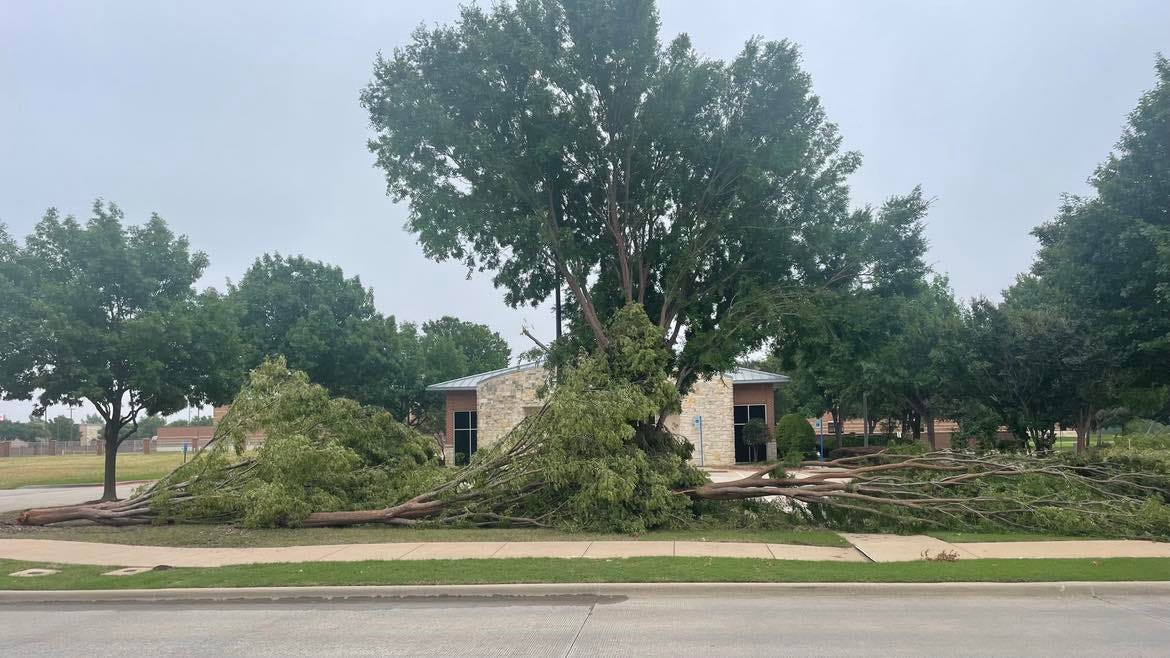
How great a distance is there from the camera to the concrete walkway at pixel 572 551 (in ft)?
37.4

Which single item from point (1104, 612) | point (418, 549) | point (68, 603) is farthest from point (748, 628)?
point (68, 603)

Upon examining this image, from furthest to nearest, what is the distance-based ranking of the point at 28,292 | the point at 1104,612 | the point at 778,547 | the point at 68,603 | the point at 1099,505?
the point at 28,292, the point at 1099,505, the point at 778,547, the point at 68,603, the point at 1104,612

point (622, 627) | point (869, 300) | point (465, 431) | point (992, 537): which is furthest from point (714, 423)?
point (622, 627)

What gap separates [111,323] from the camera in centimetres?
2114

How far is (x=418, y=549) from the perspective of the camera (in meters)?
12.3

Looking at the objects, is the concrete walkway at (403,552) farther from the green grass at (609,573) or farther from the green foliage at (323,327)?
the green foliage at (323,327)

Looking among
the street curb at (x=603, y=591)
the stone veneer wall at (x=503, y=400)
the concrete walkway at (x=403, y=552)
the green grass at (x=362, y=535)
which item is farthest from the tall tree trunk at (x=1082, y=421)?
Result: the stone veneer wall at (x=503, y=400)

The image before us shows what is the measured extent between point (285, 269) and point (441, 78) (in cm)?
2555

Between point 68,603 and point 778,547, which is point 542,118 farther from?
point 68,603

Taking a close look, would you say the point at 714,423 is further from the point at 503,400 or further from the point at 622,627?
the point at 622,627

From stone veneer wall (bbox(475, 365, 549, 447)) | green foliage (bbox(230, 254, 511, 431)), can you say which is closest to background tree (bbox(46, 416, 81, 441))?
green foliage (bbox(230, 254, 511, 431))

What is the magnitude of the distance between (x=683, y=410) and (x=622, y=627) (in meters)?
31.8

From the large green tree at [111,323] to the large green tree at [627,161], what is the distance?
780cm

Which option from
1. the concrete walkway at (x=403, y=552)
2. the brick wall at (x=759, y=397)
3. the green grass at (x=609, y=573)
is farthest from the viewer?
the brick wall at (x=759, y=397)
